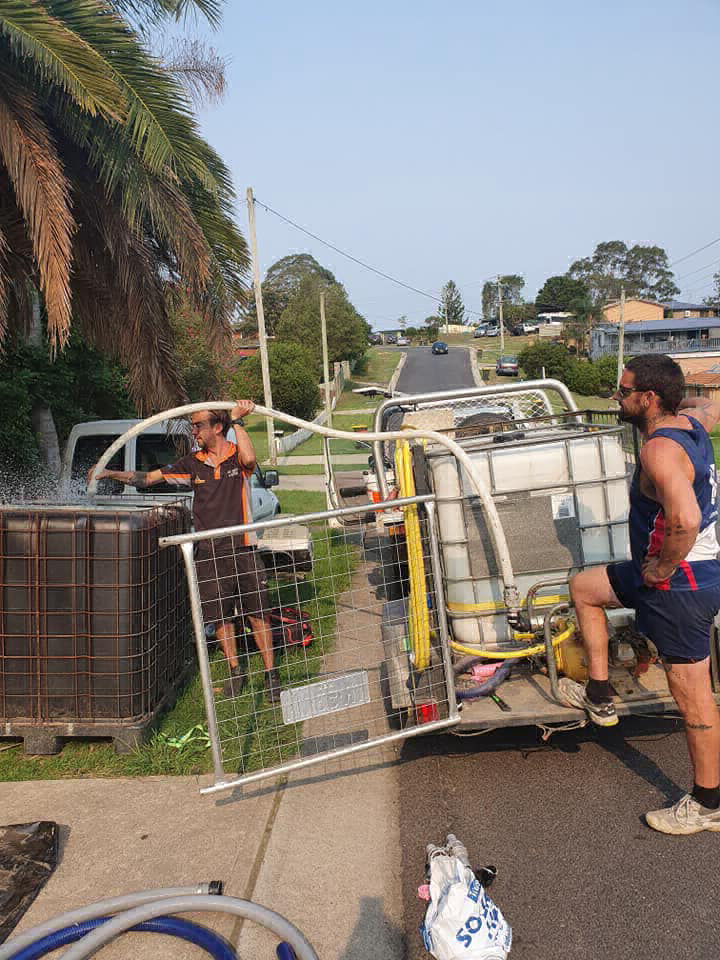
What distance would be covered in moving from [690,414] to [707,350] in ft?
227

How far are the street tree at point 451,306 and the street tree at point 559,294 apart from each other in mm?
12343

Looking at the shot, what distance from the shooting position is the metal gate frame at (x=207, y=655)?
3709mm

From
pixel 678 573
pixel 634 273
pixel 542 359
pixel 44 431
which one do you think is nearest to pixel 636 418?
pixel 678 573

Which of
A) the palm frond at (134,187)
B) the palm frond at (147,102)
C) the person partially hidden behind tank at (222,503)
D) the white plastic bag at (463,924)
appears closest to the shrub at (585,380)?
the palm frond at (134,187)

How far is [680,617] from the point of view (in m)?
3.55

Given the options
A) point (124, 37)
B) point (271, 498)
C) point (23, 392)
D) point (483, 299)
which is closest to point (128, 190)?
point (124, 37)

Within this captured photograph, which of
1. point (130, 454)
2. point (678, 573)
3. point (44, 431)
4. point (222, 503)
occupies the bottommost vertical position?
point (678, 573)

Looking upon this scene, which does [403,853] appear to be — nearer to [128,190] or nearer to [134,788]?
[134,788]

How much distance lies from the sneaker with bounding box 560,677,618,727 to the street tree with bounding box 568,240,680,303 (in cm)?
10643

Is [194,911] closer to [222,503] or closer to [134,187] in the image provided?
[222,503]

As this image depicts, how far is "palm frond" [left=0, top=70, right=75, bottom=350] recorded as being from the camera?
6.23m

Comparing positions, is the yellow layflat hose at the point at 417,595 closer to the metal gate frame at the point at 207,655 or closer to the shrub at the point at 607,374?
the metal gate frame at the point at 207,655

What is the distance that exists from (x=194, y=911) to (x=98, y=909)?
37cm

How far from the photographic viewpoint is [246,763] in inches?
177
